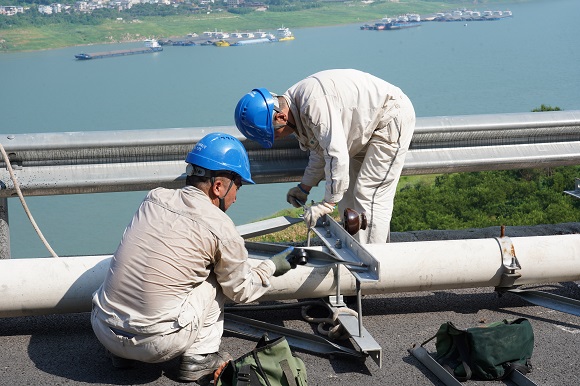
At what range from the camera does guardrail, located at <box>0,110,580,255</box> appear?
4719 millimetres

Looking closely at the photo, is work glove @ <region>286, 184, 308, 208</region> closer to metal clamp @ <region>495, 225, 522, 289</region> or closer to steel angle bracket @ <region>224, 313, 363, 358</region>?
steel angle bracket @ <region>224, 313, 363, 358</region>

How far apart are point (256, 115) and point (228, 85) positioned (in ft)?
28.2

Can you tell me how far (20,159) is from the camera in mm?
4711

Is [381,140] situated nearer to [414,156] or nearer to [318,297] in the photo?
[414,156]

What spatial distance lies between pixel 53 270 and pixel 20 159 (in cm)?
94

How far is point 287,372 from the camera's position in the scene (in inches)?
132

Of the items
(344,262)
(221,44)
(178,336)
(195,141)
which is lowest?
(221,44)

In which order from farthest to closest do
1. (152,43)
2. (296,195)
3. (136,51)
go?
(136,51), (152,43), (296,195)

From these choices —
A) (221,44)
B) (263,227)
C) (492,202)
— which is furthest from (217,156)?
(221,44)

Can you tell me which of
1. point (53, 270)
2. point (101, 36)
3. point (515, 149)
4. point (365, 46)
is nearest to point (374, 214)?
point (515, 149)

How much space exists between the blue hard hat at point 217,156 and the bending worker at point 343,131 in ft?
3.04

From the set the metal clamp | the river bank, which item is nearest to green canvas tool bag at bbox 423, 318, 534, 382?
the metal clamp

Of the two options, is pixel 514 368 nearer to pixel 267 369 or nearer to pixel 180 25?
pixel 267 369

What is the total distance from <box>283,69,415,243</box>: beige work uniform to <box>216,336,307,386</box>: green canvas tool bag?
1.45 meters
